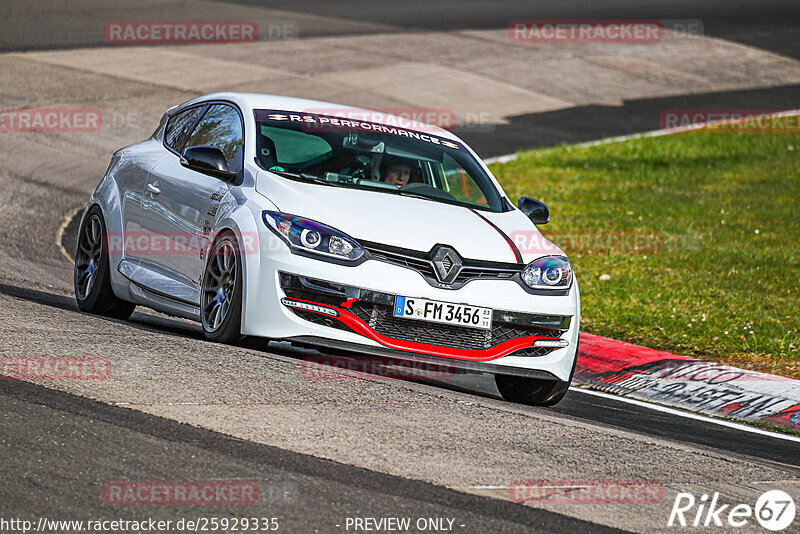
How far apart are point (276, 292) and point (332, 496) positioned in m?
2.19

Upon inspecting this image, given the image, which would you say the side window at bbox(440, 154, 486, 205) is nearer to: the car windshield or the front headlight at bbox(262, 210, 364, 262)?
the car windshield

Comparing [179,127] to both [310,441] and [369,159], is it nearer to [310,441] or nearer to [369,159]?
[369,159]

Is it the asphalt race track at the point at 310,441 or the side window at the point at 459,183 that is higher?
the side window at the point at 459,183

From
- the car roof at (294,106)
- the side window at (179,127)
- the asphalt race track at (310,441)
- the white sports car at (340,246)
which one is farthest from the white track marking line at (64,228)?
the car roof at (294,106)

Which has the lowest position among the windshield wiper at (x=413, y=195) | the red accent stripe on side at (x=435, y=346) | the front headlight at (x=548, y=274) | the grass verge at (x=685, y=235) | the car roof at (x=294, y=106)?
the grass verge at (x=685, y=235)

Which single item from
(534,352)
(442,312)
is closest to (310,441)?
(442,312)

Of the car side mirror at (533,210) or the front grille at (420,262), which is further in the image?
the car side mirror at (533,210)

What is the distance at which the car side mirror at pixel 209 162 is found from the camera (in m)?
7.41

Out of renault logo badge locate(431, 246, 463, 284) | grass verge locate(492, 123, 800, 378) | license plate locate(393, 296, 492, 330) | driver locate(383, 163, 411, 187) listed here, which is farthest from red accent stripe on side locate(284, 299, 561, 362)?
Answer: grass verge locate(492, 123, 800, 378)

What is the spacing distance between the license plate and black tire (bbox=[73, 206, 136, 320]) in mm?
2756

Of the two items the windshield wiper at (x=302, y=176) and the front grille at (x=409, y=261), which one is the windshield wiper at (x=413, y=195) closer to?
the windshield wiper at (x=302, y=176)

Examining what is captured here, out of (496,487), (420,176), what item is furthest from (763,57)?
(496,487)

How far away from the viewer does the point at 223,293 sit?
7102mm

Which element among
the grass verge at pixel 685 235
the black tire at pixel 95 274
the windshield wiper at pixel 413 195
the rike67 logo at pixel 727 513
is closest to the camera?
the rike67 logo at pixel 727 513
